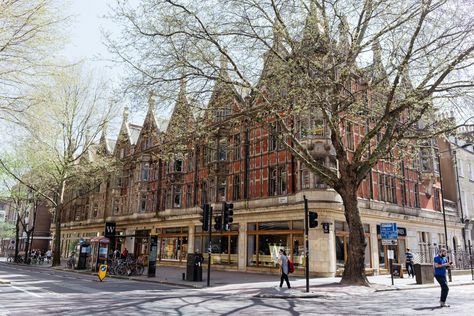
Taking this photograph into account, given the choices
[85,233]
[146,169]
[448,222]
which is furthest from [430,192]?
[85,233]

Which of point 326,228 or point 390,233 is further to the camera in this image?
point 326,228

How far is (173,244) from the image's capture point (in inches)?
1412

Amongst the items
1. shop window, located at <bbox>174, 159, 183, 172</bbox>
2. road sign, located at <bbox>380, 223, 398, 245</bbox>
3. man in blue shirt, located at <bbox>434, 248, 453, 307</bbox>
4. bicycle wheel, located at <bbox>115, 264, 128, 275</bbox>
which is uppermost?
shop window, located at <bbox>174, 159, 183, 172</bbox>

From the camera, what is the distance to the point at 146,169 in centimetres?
4206

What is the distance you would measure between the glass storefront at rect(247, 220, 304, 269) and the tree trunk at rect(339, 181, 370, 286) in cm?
738

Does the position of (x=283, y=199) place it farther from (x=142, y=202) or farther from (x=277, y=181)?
(x=142, y=202)

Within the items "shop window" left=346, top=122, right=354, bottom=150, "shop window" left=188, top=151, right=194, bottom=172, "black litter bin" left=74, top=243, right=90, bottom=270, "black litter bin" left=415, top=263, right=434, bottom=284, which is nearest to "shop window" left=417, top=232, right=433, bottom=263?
"shop window" left=346, top=122, right=354, bottom=150

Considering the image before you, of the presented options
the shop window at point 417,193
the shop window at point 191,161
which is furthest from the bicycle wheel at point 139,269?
the shop window at point 417,193

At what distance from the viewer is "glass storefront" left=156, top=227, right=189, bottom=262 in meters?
34.3

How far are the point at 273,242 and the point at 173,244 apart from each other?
43.4 ft

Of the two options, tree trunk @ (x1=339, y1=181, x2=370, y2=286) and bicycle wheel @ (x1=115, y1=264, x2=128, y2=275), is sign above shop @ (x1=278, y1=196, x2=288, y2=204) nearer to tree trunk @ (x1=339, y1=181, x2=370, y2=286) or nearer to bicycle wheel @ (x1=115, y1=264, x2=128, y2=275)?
tree trunk @ (x1=339, y1=181, x2=370, y2=286)

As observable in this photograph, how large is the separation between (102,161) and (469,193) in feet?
119

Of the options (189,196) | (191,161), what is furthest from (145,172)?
(189,196)

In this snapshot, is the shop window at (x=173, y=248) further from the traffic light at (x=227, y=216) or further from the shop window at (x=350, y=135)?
the traffic light at (x=227, y=216)
